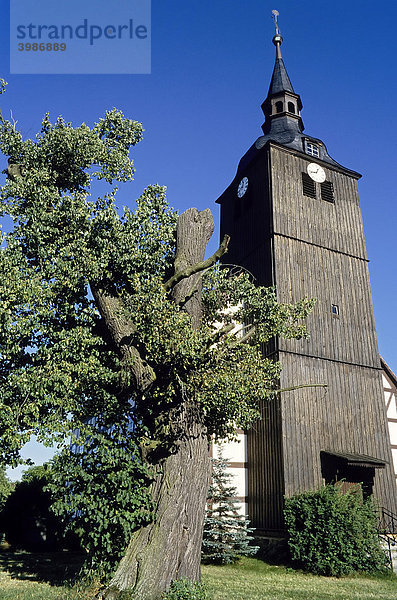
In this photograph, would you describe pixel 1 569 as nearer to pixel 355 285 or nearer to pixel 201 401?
pixel 201 401

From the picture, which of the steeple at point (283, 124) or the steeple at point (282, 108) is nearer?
the steeple at point (283, 124)

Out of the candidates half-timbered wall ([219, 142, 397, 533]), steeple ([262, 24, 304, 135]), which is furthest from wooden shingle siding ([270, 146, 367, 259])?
steeple ([262, 24, 304, 135])

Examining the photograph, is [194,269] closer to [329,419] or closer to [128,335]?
[128,335]

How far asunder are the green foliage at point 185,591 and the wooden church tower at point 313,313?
865cm

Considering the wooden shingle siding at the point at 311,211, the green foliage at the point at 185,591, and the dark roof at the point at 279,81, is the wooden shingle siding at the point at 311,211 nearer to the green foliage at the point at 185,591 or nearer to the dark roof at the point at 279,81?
the dark roof at the point at 279,81

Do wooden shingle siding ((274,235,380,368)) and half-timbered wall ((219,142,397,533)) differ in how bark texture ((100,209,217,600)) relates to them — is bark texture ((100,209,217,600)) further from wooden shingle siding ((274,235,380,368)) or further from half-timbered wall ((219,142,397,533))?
wooden shingle siding ((274,235,380,368))

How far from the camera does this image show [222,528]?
15719 mm

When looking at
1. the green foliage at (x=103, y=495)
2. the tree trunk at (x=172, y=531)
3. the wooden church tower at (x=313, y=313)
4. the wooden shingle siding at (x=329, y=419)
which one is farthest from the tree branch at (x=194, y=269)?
the wooden shingle siding at (x=329, y=419)

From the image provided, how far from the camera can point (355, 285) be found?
2198 cm

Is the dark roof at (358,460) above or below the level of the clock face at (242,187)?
below

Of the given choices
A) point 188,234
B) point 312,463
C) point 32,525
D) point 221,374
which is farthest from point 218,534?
point 32,525

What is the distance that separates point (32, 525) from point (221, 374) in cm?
1702

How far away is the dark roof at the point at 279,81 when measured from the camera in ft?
88.2

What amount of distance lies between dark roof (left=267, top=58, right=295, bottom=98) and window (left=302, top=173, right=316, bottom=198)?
651 cm
